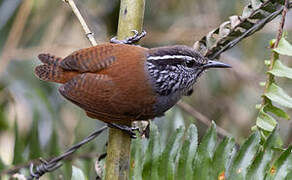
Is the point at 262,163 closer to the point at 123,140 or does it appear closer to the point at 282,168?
the point at 282,168

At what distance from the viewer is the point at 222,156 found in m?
1.98

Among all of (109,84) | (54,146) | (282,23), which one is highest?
(282,23)

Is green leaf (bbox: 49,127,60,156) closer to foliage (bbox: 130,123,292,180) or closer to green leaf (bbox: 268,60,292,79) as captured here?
foliage (bbox: 130,123,292,180)

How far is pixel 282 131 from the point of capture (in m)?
4.34

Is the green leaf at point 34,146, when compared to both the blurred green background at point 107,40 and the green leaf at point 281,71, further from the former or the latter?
the green leaf at point 281,71

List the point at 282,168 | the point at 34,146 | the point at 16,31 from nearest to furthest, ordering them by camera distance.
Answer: the point at 282,168 → the point at 34,146 → the point at 16,31

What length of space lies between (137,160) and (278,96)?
64 cm

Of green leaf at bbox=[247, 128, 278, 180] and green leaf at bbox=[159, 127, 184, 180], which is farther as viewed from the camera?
green leaf at bbox=[159, 127, 184, 180]

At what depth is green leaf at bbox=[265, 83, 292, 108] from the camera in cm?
201

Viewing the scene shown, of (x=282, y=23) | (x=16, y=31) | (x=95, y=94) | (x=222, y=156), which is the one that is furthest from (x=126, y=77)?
(x=16, y=31)

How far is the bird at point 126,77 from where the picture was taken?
238cm

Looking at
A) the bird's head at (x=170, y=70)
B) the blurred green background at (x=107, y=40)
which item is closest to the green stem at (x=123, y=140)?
the bird's head at (x=170, y=70)

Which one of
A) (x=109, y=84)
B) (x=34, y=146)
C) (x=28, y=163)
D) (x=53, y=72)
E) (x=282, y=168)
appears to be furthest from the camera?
(x=34, y=146)

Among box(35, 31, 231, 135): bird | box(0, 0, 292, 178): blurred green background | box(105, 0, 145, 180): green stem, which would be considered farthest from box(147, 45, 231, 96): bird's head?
box(0, 0, 292, 178): blurred green background
